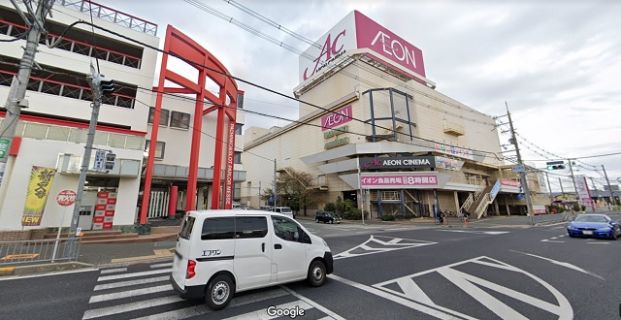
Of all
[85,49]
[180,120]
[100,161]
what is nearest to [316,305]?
[100,161]

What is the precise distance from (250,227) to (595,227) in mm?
18327

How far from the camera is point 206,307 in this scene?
182 inches

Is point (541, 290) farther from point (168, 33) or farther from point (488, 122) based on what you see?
point (488, 122)

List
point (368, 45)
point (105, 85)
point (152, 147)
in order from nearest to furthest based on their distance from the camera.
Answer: point (105, 85)
point (152, 147)
point (368, 45)

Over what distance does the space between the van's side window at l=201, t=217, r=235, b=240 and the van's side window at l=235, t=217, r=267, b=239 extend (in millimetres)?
132

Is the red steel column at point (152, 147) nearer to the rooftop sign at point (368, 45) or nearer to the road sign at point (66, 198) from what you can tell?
the road sign at point (66, 198)

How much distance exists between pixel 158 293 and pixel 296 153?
41.4 m

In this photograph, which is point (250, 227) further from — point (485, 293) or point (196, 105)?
point (196, 105)

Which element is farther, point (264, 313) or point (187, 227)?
point (187, 227)

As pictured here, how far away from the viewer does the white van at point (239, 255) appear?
14.9 feet

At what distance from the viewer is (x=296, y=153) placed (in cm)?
4656

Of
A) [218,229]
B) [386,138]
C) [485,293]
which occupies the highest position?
[386,138]

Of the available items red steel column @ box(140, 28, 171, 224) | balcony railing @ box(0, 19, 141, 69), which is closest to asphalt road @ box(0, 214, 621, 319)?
red steel column @ box(140, 28, 171, 224)

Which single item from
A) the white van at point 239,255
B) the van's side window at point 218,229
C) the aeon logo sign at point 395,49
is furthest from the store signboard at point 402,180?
the van's side window at point 218,229
